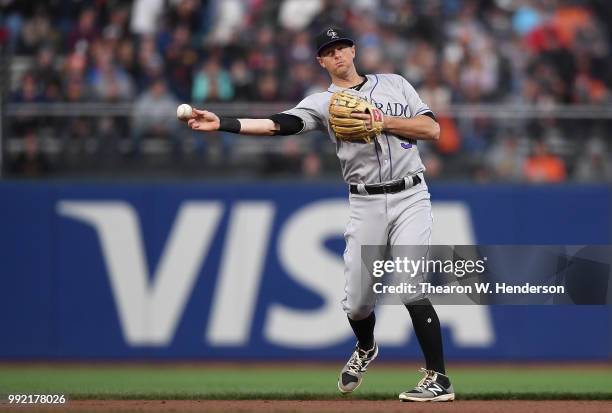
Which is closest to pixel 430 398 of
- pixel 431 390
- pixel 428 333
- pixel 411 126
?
pixel 431 390

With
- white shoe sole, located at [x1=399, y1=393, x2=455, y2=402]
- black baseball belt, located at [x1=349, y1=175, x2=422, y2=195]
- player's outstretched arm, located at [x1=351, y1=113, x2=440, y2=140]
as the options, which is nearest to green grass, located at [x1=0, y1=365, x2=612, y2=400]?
white shoe sole, located at [x1=399, y1=393, x2=455, y2=402]

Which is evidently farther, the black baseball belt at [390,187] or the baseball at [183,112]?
the black baseball belt at [390,187]

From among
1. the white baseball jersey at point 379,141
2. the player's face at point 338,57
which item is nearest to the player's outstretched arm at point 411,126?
the white baseball jersey at point 379,141

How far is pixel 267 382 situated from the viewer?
9430 mm

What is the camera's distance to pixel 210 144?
1141cm

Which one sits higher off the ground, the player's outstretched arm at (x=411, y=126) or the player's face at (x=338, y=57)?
the player's face at (x=338, y=57)

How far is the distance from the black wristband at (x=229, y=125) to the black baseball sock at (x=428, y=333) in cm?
153

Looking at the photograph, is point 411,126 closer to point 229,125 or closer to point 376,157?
point 376,157

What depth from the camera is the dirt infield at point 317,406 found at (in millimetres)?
6750

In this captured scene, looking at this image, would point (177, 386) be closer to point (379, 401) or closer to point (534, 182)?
point (379, 401)

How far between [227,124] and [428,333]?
1.78 metres

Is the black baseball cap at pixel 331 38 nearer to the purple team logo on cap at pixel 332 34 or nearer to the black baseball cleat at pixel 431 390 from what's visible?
the purple team logo on cap at pixel 332 34

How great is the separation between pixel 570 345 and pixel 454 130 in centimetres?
245


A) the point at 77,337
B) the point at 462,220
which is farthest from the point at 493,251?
the point at 77,337
